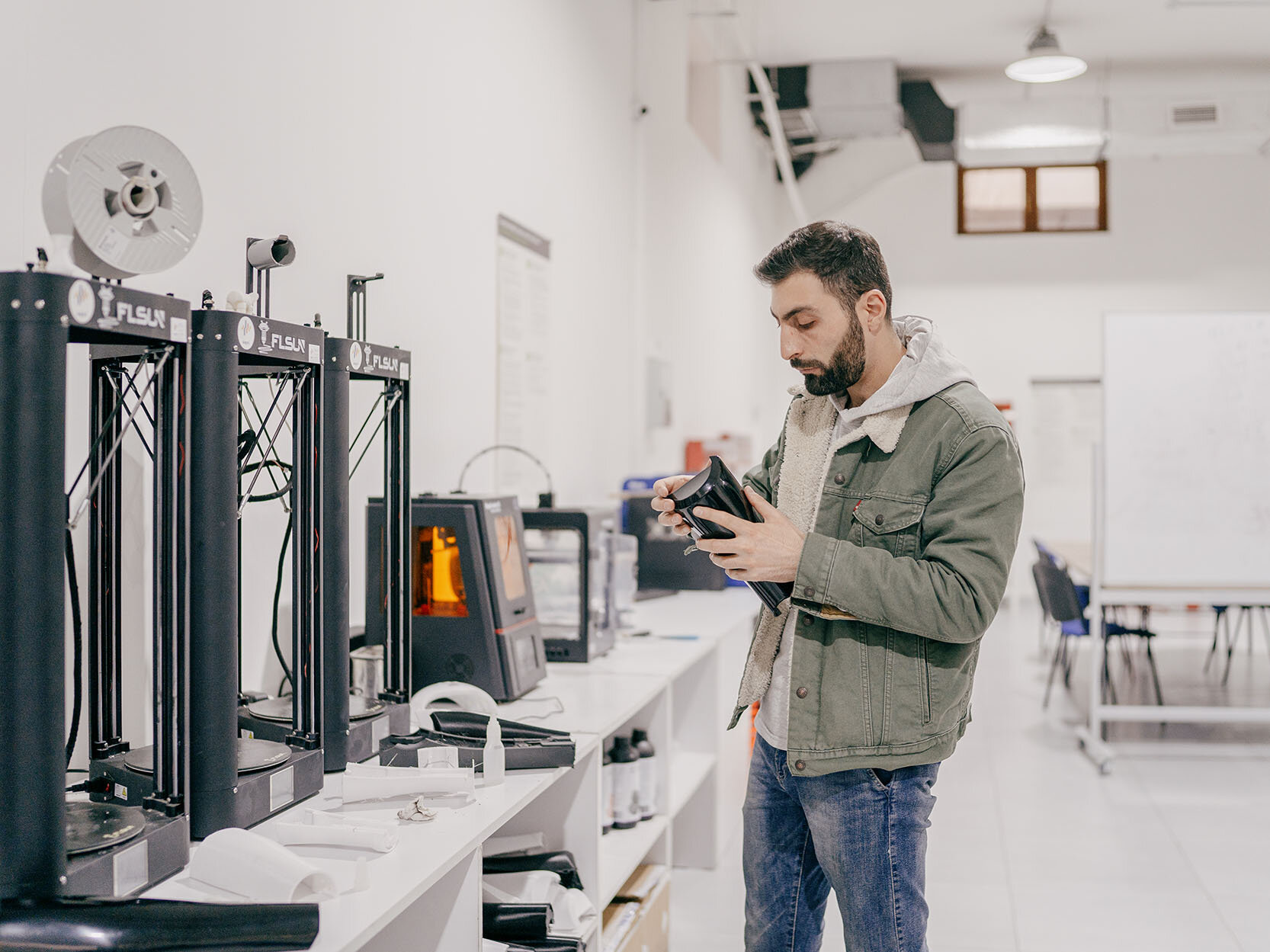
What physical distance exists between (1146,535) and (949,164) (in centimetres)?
553

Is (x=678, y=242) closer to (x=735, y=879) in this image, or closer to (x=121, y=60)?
(x=735, y=879)

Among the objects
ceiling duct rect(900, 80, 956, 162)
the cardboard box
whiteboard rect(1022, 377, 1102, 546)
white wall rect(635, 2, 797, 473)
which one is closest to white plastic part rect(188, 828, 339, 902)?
the cardboard box

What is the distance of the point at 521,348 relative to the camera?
3451mm

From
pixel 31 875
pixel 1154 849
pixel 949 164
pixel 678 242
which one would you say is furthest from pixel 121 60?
pixel 949 164

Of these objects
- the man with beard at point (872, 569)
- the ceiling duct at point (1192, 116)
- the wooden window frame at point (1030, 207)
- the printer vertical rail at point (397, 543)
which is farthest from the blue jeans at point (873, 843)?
the wooden window frame at point (1030, 207)

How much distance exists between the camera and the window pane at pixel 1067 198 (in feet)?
30.3

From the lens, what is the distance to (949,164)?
9.39 meters

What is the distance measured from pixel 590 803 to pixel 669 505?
672 mm

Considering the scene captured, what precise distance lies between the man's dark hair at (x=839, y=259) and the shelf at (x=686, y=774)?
156 cm

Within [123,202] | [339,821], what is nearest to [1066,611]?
[339,821]

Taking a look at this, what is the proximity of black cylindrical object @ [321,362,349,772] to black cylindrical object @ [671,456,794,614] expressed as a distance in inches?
19.8

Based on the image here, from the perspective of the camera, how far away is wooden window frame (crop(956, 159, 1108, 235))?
9188mm

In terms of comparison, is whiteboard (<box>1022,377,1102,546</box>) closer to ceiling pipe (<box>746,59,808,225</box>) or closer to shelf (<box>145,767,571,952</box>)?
ceiling pipe (<box>746,59,808,225</box>)

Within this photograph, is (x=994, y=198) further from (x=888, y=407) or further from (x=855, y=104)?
(x=888, y=407)
